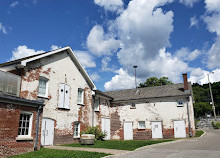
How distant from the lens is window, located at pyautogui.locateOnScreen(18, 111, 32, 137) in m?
11.2

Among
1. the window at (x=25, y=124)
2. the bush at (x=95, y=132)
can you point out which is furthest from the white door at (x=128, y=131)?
the window at (x=25, y=124)

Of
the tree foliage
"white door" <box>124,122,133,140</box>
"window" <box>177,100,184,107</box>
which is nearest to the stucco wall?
"white door" <box>124,122,133,140</box>

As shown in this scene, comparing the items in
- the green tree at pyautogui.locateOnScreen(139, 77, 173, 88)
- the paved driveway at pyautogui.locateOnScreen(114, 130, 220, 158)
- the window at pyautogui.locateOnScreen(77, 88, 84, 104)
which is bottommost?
the paved driveway at pyautogui.locateOnScreen(114, 130, 220, 158)

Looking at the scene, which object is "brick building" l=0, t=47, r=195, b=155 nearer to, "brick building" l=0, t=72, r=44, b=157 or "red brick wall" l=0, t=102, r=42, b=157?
"brick building" l=0, t=72, r=44, b=157

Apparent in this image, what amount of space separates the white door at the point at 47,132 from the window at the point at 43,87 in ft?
6.81

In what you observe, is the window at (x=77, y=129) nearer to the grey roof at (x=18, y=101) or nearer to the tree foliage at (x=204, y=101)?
the grey roof at (x=18, y=101)

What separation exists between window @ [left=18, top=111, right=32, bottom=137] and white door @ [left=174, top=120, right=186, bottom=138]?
16.3 m

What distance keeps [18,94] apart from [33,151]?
155 inches

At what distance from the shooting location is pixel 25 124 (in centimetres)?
1153

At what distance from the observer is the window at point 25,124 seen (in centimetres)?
1123

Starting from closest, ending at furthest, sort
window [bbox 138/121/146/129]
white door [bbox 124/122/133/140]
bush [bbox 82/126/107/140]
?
bush [bbox 82/126/107/140], window [bbox 138/121/146/129], white door [bbox 124/122/133/140]

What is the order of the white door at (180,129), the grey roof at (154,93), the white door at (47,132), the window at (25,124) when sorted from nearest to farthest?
the window at (25,124) → the white door at (47,132) → the white door at (180,129) → the grey roof at (154,93)

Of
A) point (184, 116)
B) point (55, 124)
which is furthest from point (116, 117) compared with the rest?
point (55, 124)

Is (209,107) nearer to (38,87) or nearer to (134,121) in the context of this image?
(134,121)
